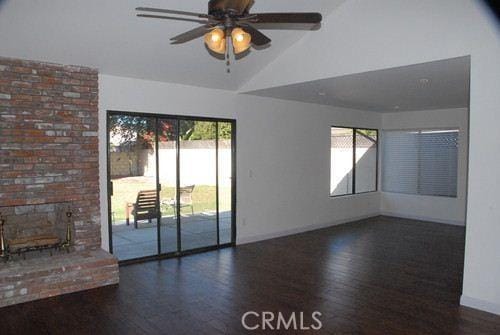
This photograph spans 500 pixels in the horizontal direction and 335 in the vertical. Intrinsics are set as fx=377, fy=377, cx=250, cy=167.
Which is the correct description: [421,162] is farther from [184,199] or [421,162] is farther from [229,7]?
[229,7]

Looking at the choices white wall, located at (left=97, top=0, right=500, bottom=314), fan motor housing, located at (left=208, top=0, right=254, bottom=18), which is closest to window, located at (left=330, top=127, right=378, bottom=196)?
white wall, located at (left=97, top=0, right=500, bottom=314)

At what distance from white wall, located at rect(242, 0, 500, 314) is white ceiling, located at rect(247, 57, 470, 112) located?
18 cm

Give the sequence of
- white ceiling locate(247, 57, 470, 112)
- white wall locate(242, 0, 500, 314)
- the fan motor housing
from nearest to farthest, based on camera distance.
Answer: the fan motor housing → white wall locate(242, 0, 500, 314) → white ceiling locate(247, 57, 470, 112)

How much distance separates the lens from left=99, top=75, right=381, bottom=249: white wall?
16.3 ft

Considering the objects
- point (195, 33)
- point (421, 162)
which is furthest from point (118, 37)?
point (421, 162)

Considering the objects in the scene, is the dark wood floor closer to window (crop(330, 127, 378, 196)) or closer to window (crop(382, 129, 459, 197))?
window (crop(330, 127, 378, 196))

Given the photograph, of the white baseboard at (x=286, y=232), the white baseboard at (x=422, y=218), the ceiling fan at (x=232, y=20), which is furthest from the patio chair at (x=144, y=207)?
the white baseboard at (x=422, y=218)

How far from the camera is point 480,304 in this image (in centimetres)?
358

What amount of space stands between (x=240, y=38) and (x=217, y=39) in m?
0.17

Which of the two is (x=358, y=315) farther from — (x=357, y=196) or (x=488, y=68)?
(x=357, y=196)

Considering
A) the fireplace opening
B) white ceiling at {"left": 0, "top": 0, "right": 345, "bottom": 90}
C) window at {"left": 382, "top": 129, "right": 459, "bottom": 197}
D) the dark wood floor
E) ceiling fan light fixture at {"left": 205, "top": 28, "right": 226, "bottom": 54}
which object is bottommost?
the dark wood floor

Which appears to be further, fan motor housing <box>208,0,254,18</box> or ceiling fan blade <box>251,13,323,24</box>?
ceiling fan blade <box>251,13,323,24</box>

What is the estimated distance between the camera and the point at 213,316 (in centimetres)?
342

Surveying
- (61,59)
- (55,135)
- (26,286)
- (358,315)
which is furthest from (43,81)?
(358,315)
